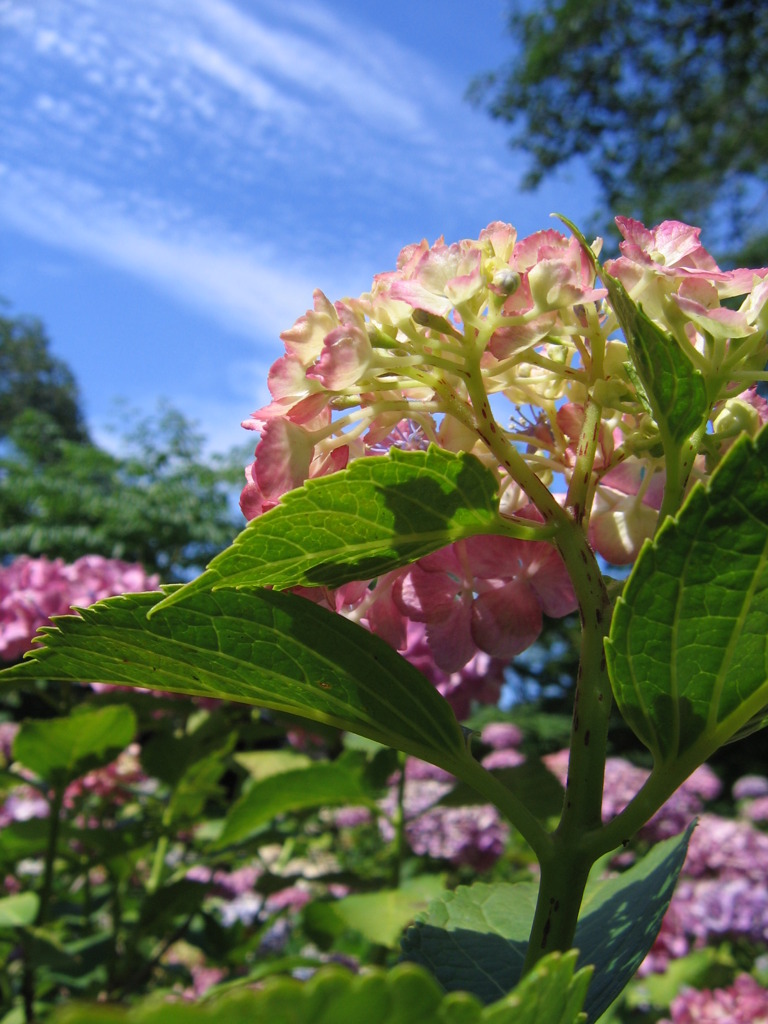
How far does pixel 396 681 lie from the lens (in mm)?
595

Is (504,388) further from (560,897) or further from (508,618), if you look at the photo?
(560,897)

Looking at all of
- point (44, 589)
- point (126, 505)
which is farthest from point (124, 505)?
point (44, 589)

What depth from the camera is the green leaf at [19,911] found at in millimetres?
1660

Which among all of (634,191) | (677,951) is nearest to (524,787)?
(677,951)

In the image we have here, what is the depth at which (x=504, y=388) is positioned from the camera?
683mm

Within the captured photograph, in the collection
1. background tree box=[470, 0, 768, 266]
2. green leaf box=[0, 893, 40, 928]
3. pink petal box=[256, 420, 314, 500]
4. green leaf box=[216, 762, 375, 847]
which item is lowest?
green leaf box=[0, 893, 40, 928]

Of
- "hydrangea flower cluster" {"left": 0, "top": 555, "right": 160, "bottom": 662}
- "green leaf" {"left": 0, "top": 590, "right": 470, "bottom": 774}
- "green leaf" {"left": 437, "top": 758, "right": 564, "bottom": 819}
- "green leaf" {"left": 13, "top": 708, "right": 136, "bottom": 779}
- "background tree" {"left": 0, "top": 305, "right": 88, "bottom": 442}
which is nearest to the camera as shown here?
"green leaf" {"left": 0, "top": 590, "right": 470, "bottom": 774}

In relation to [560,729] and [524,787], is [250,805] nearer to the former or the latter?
[524,787]

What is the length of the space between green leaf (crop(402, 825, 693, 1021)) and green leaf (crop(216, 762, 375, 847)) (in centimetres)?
83

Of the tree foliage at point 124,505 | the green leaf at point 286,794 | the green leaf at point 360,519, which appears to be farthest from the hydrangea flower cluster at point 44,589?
the tree foliage at point 124,505

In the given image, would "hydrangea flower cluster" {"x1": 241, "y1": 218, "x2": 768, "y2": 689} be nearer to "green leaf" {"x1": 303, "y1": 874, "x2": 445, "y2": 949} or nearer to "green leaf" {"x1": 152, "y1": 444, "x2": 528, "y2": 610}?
"green leaf" {"x1": 152, "y1": 444, "x2": 528, "y2": 610}

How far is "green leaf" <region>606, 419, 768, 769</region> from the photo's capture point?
465 mm

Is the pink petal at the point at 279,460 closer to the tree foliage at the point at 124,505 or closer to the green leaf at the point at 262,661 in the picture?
the green leaf at the point at 262,661

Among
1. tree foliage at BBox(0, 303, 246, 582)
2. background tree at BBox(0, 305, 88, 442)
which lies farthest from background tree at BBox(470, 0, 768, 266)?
background tree at BBox(0, 305, 88, 442)
